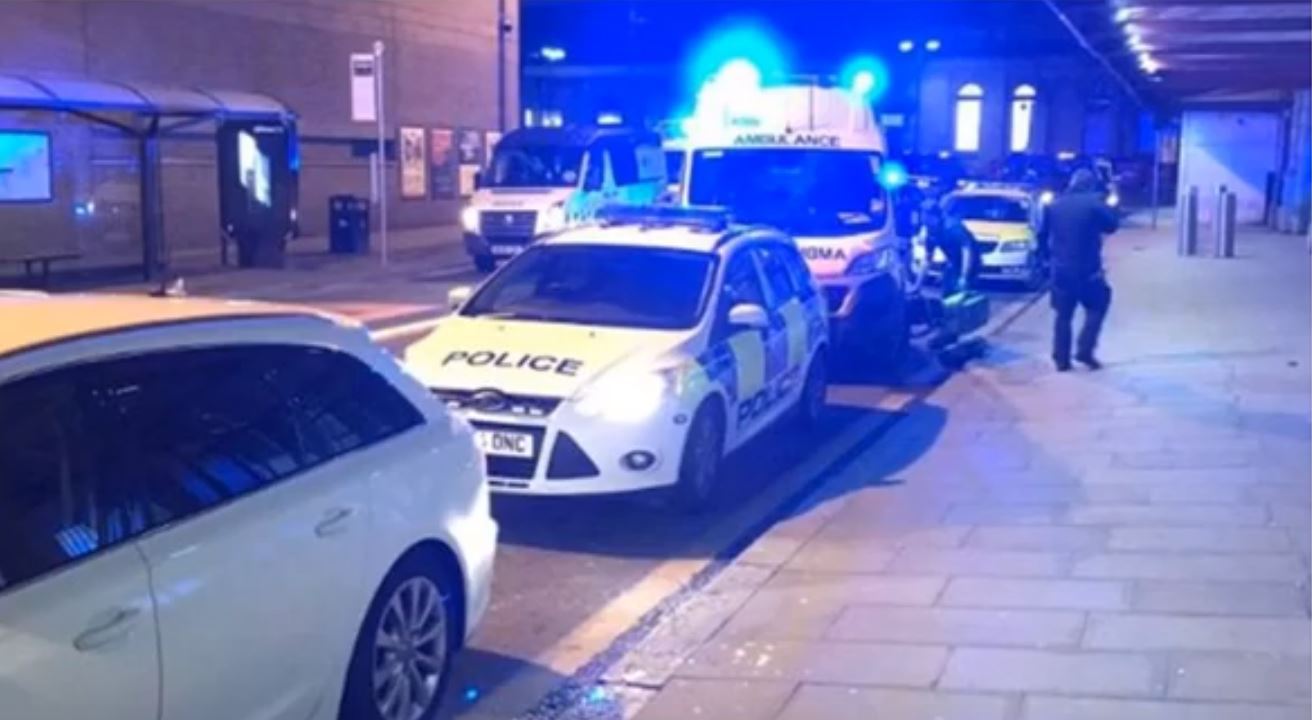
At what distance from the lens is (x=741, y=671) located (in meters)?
6.20

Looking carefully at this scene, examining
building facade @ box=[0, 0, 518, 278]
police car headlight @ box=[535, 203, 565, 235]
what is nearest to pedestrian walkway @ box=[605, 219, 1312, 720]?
police car headlight @ box=[535, 203, 565, 235]

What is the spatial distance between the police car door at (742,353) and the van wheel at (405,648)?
3.80 m

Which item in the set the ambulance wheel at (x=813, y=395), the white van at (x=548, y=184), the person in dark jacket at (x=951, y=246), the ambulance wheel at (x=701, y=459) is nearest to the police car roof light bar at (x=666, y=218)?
the ambulance wheel at (x=813, y=395)

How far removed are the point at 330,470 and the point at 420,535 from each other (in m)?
0.55

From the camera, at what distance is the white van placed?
86.3 ft

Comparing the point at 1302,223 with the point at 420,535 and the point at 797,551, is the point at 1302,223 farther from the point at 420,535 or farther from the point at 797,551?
the point at 420,535

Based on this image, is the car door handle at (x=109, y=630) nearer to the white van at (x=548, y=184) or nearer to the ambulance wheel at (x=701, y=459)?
the ambulance wheel at (x=701, y=459)

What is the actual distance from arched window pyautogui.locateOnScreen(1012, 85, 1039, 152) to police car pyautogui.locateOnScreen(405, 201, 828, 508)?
5879cm

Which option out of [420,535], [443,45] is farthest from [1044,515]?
[443,45]

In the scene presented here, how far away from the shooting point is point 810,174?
15.4m

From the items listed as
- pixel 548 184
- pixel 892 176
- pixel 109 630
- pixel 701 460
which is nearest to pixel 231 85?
pixel 548 184

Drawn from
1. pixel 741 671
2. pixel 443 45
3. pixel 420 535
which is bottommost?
pixel 741 671

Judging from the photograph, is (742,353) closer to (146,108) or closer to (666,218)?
(666,218)

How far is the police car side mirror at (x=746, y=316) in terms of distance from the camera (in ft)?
31.4
